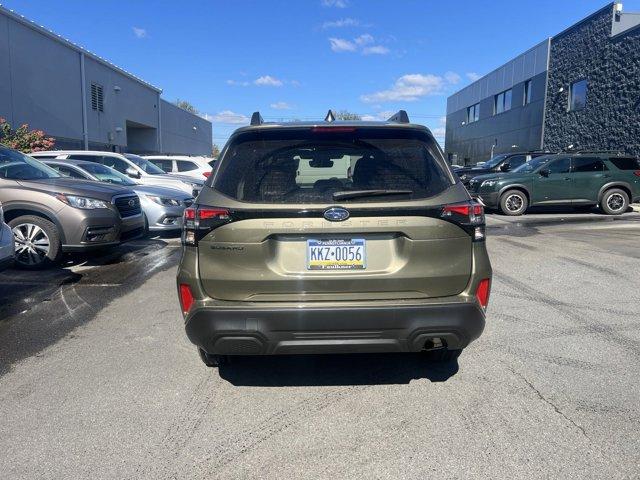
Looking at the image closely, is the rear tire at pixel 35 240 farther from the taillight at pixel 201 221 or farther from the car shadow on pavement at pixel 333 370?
the taillight at pixel 201 221

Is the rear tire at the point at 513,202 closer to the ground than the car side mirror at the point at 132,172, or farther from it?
closer to the ground

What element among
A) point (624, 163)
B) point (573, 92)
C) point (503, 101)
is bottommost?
point (624, 163)

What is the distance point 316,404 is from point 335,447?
53 centimetres

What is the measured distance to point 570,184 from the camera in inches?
578

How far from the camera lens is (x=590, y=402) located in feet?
11.2

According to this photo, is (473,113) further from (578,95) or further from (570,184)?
(570,184)

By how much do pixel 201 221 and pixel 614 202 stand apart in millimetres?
14886

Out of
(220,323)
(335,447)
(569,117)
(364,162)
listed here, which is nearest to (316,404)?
(335,447)

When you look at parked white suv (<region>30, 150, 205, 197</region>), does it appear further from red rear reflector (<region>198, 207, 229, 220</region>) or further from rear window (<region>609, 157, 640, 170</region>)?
rear window (<region>609, 157, 640, 170</region>)

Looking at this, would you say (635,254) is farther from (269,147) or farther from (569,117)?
(569,117)

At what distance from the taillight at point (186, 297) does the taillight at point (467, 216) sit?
5.33 feet

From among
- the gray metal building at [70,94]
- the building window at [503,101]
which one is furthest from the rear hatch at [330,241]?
the building window at [503,101]

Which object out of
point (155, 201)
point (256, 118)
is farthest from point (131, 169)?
point (256, 118)

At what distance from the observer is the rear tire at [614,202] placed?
1479 centimetres
